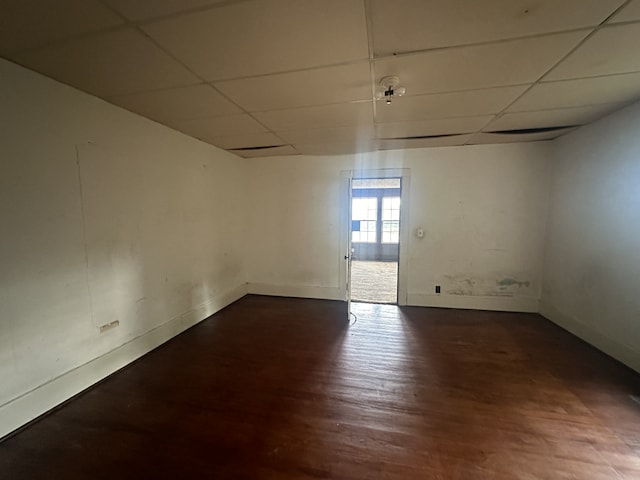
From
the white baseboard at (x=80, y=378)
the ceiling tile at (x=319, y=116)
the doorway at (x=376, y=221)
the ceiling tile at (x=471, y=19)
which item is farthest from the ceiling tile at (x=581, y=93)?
the doorway at (x=376, y=221)

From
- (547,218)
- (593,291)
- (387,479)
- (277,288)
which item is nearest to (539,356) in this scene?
(593,291)

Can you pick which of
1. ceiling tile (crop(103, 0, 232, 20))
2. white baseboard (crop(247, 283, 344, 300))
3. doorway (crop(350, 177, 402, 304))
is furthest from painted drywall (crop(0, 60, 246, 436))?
doorway (crop(350, 177, 402, 304))

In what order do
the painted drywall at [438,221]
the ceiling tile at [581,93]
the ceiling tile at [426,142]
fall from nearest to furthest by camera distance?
the ceiling tile at [581,93] < the ceiling tile at [426,142] < the painted drywall at [438,221]

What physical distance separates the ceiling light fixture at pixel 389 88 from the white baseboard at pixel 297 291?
120 inches

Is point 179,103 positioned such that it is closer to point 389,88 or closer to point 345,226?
point 389,88

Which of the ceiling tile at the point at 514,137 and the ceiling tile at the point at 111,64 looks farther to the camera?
the ceiling tile at the point at 514,137

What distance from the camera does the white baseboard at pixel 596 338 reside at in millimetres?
2410

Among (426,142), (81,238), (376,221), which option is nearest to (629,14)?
(426,142)

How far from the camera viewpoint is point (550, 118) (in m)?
2.70

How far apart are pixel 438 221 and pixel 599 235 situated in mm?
1679

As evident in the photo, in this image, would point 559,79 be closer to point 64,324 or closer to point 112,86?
point 112,86

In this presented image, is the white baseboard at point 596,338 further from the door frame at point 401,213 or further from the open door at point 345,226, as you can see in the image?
the open door at point 345,226

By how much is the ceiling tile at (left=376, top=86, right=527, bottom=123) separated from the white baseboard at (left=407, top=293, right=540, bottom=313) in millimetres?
2603

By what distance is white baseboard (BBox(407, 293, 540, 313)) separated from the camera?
3791 millimetres
